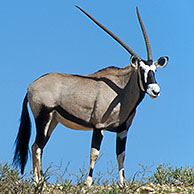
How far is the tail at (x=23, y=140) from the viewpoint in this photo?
947 cm

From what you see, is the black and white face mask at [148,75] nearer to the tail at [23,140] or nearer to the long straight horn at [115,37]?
the long straight horn at [115,37]

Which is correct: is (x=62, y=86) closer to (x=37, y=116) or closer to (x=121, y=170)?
(x=37, y=116)

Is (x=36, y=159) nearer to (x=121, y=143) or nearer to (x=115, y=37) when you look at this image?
(x=121, y=143)

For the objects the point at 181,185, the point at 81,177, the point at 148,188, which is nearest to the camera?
the point at 81,177

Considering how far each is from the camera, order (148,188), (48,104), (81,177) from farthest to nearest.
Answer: (48,104), (148,188), (81,177)

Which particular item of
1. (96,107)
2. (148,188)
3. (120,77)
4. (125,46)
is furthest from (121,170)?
(125,46)

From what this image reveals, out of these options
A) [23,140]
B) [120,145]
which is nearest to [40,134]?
[23,140]

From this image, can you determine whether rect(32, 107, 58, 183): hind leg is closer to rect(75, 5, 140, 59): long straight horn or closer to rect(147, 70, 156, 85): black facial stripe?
rect(75, 5, 140, 59): long straight horn

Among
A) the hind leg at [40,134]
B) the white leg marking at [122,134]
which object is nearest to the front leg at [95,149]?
the white leg marking at [122,134]

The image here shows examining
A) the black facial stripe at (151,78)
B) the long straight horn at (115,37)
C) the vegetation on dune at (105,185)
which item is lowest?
the vegetation on dune at (105,185)

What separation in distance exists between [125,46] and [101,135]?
1.93 meters

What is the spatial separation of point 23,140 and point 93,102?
1899 millimetres

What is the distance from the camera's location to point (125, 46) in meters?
9.12

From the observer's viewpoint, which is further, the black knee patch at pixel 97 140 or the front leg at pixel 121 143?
the front leg at pixel 121 143
